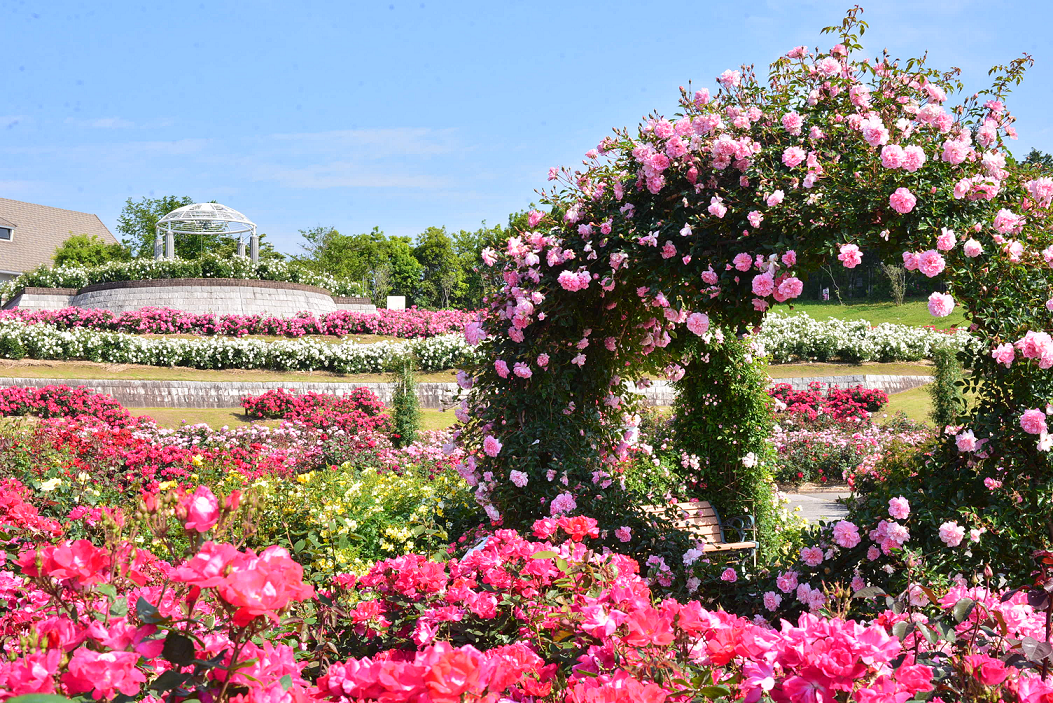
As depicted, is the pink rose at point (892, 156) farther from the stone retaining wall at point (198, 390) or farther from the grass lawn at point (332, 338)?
the grass lawn at point (332, 338)

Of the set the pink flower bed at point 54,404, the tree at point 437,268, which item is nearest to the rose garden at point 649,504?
the pink flower bed at point 54,404

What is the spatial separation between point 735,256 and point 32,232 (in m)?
51.1

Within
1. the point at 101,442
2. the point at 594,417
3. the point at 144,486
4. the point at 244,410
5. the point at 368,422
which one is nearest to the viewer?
Answer: the point at 594,417

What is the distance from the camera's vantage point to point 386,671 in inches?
48.8

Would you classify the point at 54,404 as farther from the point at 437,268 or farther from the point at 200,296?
the point at 437,268

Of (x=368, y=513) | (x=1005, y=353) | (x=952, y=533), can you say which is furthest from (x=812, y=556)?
(x=368, y=513)

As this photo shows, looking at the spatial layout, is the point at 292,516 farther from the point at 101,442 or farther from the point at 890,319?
the point at 890,319

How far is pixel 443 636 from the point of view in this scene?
A: 2104mm

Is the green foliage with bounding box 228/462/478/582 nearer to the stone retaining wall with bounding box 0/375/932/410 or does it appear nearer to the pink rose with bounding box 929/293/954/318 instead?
the pink rose with bounding box 929/293/954/318

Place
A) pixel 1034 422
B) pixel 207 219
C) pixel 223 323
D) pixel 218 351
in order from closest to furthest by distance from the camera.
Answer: pixel 1034 422, pixel 218 351, pixel 223 323, pixel 207 219

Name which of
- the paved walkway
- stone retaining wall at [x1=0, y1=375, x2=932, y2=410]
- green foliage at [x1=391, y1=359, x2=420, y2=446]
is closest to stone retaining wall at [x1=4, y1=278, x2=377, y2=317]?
stone retaining wall at [x1=0, y1=375, x2=932, y2=410]

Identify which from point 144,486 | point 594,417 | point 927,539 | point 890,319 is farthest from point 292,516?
point 890,319

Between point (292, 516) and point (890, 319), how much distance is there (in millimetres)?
30777

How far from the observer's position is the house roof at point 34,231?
41781 mm
